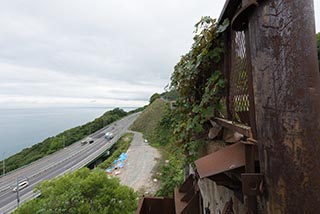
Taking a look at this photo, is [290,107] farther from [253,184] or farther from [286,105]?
[253,184]

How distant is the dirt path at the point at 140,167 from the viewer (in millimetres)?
16894

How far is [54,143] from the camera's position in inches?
1671

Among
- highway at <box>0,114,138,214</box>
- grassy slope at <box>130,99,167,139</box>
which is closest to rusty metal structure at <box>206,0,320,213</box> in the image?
highway at <box>0,114,138,214</box>

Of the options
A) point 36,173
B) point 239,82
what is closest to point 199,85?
point 239,82

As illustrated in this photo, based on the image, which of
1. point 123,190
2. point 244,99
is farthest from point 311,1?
point 123,190

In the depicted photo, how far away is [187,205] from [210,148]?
152 cm

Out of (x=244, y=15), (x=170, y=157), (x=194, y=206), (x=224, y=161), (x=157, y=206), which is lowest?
(x=170, y=157)

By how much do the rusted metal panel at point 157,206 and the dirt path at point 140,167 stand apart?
10.8m

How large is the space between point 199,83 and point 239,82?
977 millimetres

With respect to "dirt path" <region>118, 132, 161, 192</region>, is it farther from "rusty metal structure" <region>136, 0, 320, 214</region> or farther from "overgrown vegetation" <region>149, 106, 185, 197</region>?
"rusty metal structure" <region>136, 0, 320, 214</region>

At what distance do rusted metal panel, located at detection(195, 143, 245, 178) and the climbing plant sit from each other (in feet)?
1.79

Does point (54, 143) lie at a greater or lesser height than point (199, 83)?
lesser

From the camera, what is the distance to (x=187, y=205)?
318 cm

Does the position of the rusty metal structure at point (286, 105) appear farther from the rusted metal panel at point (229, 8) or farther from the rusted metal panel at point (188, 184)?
the rusted metal panel at point (188, 184)
